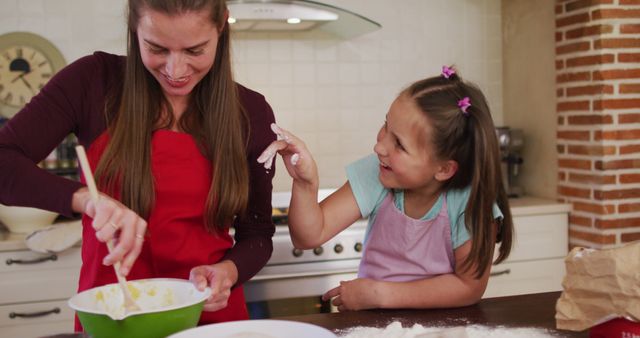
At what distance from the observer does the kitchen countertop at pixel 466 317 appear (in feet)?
4.09

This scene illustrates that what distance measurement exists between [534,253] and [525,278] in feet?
0.37

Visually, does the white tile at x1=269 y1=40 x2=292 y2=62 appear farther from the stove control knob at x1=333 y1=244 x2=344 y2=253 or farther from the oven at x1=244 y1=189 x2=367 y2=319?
the stove control knob at x1=333 y1=244 x2=344 y2=253

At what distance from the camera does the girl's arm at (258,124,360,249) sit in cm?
135

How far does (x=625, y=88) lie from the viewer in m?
2.74

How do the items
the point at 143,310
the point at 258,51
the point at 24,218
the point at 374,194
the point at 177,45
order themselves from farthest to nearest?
the point at 258,51
the point at 24,218
the point at 374,194
the point at 177,45
the point at 143,310

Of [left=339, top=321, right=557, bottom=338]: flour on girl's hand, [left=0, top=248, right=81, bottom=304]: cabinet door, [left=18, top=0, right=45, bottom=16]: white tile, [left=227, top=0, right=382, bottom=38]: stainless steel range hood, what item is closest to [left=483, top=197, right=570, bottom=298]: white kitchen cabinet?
[left=227, top=0, right=382, bottom=38]: stainless steel range hood

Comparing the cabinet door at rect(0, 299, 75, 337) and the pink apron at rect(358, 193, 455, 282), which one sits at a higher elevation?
the pink apron at rect(358, 193, 455, 282)

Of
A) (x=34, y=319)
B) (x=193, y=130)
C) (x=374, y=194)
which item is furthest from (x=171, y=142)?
(x=34, y=319)

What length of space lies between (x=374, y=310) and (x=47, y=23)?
2.18 m

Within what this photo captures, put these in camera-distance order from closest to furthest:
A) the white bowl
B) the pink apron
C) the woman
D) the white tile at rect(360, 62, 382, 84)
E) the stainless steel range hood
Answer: the woman < the pink apron < the white bowl < the stainless steel range hood < the white tile at rect(360, 62, 382, 84)

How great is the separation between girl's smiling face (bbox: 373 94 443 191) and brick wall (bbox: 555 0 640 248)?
1.53 meters

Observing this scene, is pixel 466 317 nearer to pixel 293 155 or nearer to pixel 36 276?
pixel 293 155

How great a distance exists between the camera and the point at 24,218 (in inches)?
103

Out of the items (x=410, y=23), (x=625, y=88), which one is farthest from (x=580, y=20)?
(x=410, y=23)
